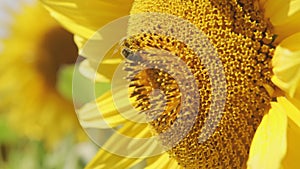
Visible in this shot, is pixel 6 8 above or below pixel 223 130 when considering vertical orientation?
below

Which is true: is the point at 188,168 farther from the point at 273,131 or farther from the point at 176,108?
the point at 273,131

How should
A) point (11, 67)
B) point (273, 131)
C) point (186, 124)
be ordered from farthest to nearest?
point (11, 67)
point (186, 124)
point (273, 131)

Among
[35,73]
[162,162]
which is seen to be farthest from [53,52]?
[162,162]

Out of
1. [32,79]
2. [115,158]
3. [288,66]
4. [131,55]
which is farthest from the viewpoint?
[32,79]

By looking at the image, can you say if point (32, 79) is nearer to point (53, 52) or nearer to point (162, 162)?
point (53, 52)

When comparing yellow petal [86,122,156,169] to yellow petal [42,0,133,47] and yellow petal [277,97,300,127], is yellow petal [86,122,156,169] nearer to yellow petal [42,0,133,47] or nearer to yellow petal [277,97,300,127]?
yellow petal [42,0,133,47]

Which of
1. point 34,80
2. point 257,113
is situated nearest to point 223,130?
point 257,113
